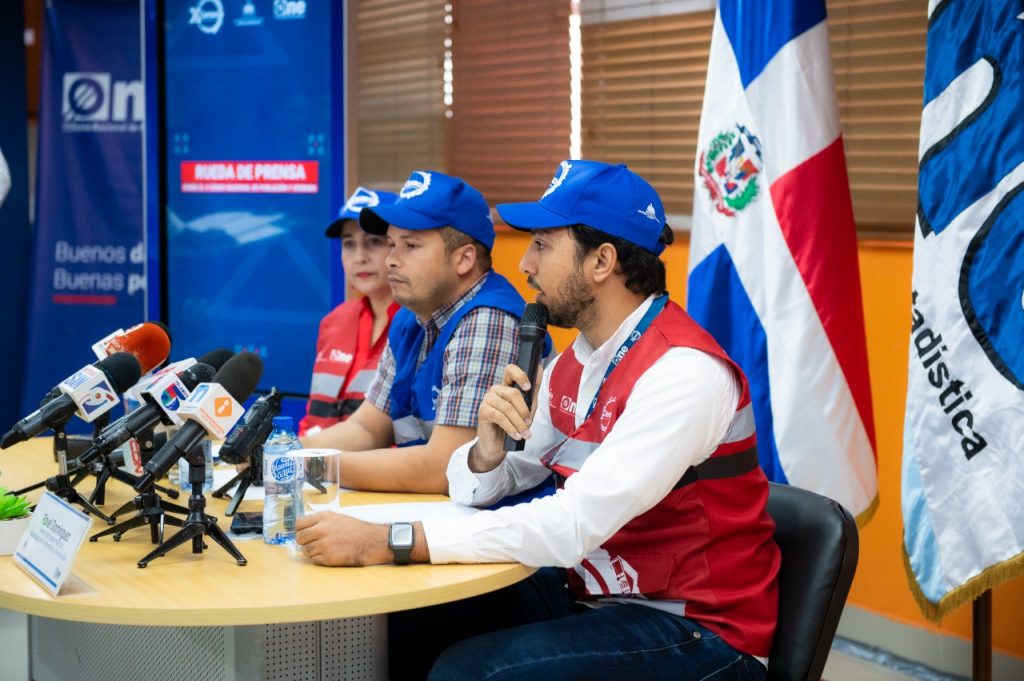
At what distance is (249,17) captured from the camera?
4332 mm

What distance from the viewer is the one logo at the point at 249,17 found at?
430 cm

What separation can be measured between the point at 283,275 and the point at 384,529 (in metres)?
2.61

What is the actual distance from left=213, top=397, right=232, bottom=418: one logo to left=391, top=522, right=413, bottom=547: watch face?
332 mm

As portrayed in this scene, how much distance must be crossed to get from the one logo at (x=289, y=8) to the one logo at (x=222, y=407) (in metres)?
2.68

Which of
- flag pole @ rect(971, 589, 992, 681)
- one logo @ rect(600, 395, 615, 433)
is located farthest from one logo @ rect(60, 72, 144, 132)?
flag pole @ rect(971, 589, 992, 681)

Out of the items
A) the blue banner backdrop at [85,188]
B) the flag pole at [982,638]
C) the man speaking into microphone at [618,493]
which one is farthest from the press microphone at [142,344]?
the blue banner backdrop at [85,188]

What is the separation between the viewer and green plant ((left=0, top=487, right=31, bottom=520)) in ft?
6.53

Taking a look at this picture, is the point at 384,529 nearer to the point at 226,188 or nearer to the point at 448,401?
the point at 448,401

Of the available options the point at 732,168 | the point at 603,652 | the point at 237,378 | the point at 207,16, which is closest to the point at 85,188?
the point at 207,16

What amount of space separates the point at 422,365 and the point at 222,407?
94 centimetres

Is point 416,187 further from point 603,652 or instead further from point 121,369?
point 603,652

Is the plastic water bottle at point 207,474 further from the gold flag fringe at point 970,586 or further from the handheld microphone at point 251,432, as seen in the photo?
the gold flag fringe at point 970,586

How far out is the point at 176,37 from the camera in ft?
15.0

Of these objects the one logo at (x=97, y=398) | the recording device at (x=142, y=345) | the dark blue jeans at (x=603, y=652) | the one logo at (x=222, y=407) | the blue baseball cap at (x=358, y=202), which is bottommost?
the dark blue jeans at (x=603, y=652)
